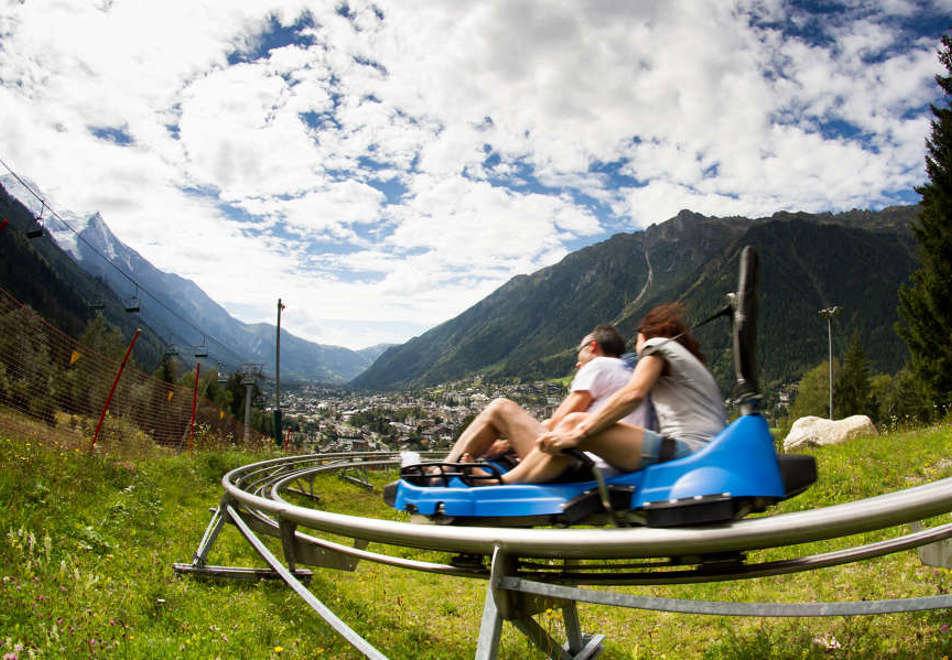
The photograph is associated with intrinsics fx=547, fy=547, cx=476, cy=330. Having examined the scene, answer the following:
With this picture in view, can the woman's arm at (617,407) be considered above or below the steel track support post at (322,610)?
above

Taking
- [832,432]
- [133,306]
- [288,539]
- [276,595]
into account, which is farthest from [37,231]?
[832,432]

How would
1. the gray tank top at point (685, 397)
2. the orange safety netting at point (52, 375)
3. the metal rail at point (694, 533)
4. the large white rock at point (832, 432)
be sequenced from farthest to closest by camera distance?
1. the large white rock at point (832, 432)
2. the orange safety netting at point (52, 375)
3. the gray tank top at point (685, 397)
4. the metal rail at point (694, 533)

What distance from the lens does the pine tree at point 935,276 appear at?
706 inches

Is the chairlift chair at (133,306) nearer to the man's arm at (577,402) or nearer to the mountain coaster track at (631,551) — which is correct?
the mountain coaster track at (631,551)

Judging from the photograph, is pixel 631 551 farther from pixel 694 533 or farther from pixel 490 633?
pixel 490 633

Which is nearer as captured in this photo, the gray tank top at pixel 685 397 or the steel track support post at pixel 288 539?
the gray tank top at pixel 685 397

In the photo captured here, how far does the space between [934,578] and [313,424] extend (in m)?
112

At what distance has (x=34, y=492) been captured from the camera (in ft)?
18.9

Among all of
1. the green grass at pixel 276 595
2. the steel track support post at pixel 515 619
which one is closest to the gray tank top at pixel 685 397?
the steel track support post at pixel 515 619

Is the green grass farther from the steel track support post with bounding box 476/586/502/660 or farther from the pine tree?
the pine tree

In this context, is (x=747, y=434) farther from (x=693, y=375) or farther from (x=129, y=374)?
(x=129, y=374)

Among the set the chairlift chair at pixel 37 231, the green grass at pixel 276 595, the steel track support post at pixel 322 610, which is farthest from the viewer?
the chairlift chair at pixel 37 231

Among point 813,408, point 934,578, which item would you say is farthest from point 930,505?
point 813,408

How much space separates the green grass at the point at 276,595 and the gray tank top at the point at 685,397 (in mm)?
1517
